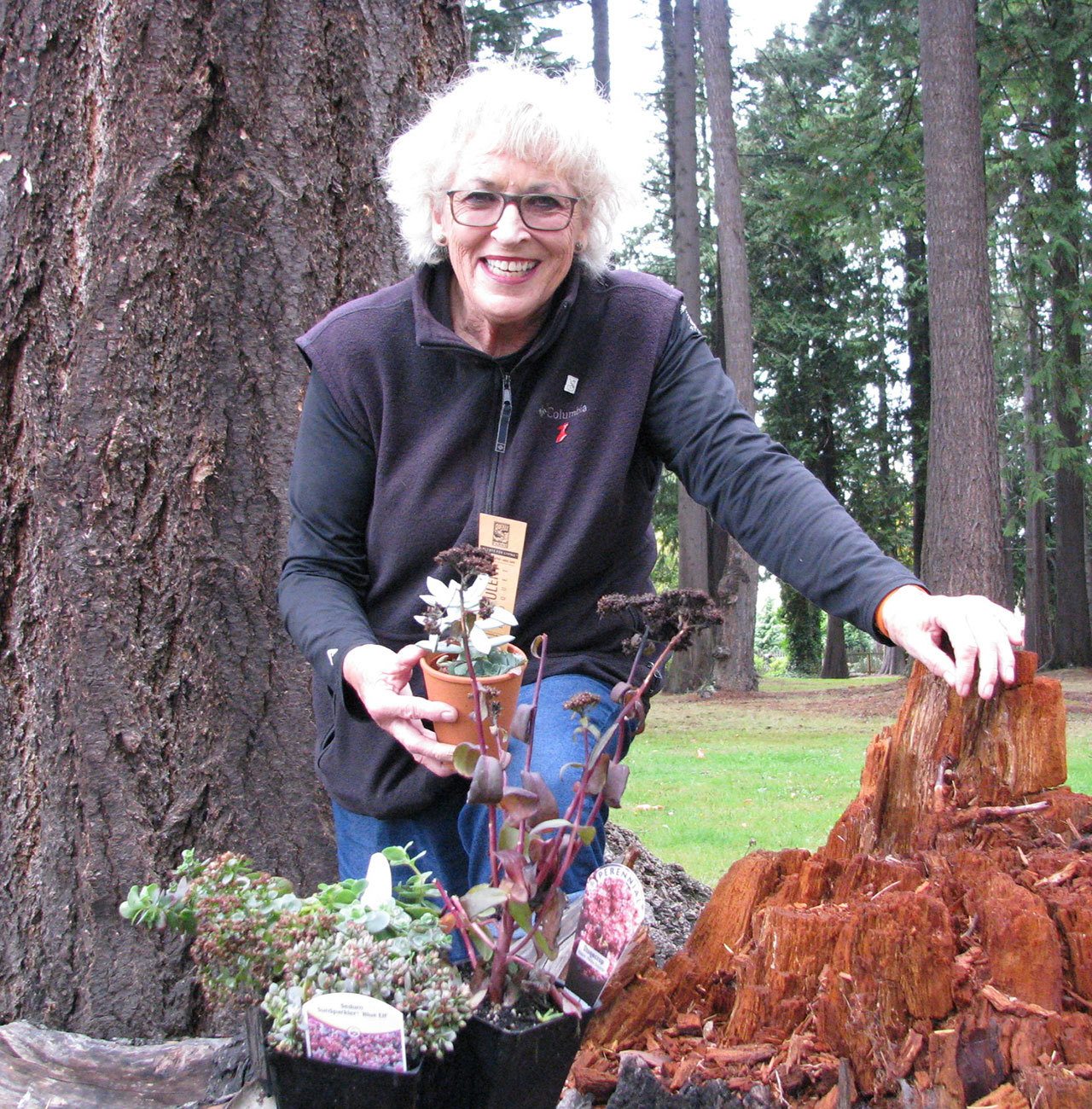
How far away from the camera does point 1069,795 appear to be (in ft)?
7.80

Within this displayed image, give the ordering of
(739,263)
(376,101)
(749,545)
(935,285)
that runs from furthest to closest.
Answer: (739,263), (935,285), (376,101), (749,545)

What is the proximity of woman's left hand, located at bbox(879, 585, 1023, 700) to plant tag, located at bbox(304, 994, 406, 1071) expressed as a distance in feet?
3.24

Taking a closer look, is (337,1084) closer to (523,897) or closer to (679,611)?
(523,897)

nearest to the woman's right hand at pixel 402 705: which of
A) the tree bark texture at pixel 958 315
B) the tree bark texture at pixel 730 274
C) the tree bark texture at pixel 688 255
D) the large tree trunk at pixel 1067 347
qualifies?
the tree bark texture at pixel 958 315

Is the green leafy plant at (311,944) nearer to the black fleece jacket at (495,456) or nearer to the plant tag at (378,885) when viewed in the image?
the plant tag at (378,885)

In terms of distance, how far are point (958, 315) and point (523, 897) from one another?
10.9 metres

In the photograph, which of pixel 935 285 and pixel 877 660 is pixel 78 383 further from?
pixel 877 660

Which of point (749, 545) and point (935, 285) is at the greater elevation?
point (935, 285)

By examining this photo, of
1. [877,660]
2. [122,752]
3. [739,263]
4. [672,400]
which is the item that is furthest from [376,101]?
[877,660]

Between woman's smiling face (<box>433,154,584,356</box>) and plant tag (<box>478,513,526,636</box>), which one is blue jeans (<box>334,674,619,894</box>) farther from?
woman's smiling face (<box>433,154,584,356</box>)

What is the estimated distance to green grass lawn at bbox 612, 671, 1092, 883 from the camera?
5.72 metres

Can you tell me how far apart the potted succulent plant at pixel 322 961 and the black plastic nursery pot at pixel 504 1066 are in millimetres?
42

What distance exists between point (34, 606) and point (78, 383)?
514 millimetres

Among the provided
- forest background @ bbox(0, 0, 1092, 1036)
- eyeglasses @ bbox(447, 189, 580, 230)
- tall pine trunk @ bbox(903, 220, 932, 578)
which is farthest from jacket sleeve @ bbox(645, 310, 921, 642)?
tall pine trunk @ bbox(903, 220, 932, 578)
